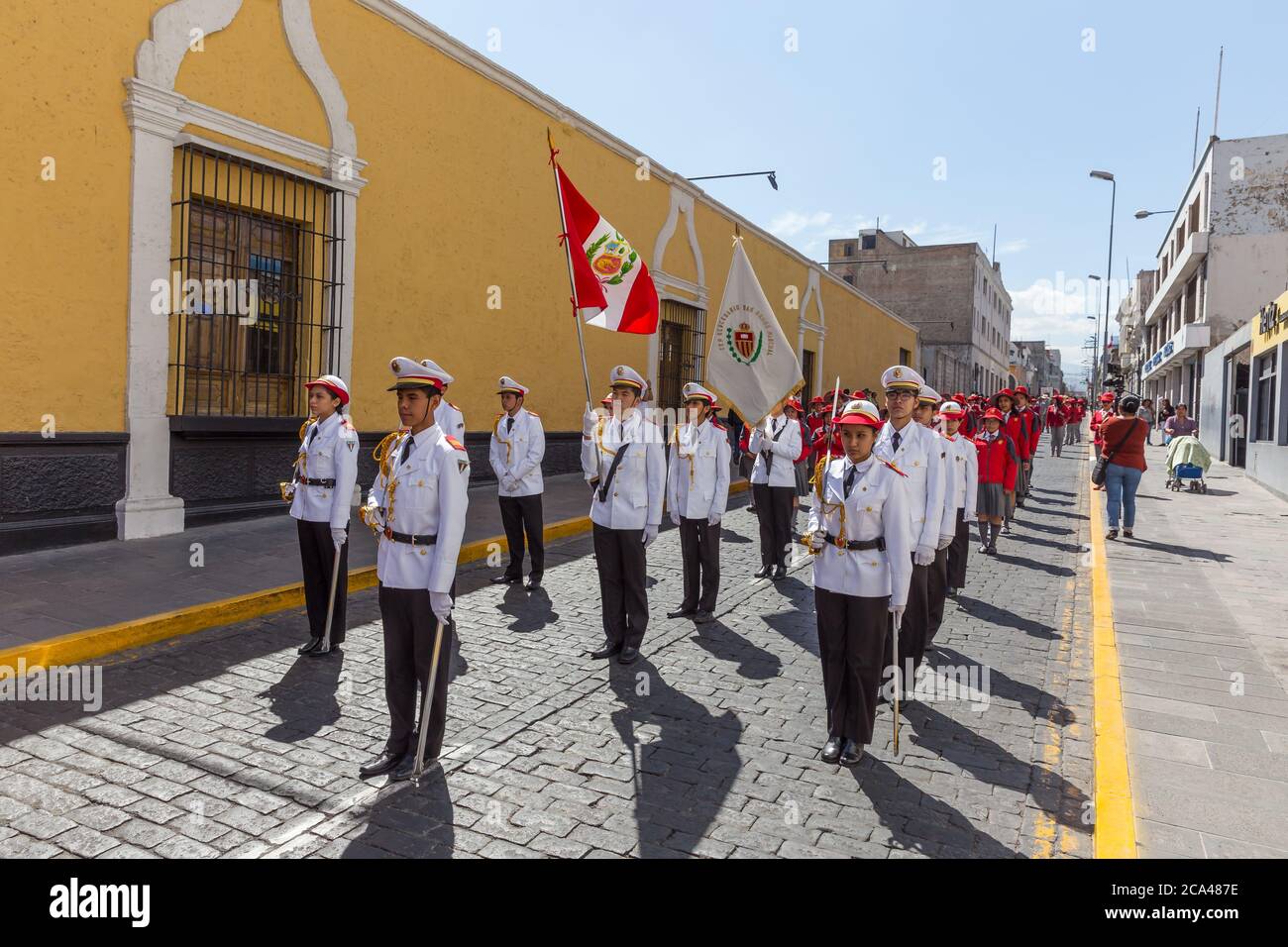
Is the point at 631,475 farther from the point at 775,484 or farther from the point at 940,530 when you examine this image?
the point at 775,484

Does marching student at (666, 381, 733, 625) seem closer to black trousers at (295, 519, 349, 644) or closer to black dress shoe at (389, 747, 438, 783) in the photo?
black trousers at (295, 519, 349, 644)

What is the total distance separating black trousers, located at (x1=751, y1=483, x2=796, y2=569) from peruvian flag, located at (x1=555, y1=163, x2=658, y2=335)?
2.09 metres

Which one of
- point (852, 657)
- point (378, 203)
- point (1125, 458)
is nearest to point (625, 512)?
point (852, 657)

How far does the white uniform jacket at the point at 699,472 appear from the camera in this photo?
706cm

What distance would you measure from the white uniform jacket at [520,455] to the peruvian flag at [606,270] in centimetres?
114

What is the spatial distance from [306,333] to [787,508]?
5.86 metres

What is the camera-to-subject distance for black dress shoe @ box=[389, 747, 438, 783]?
3.84 m

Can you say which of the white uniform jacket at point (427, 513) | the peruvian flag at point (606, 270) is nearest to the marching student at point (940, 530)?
the peruvian flag at point (606, 270)

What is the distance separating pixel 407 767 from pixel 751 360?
460 centimetres

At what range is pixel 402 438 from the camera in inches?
167

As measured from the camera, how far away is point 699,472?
7148mm
